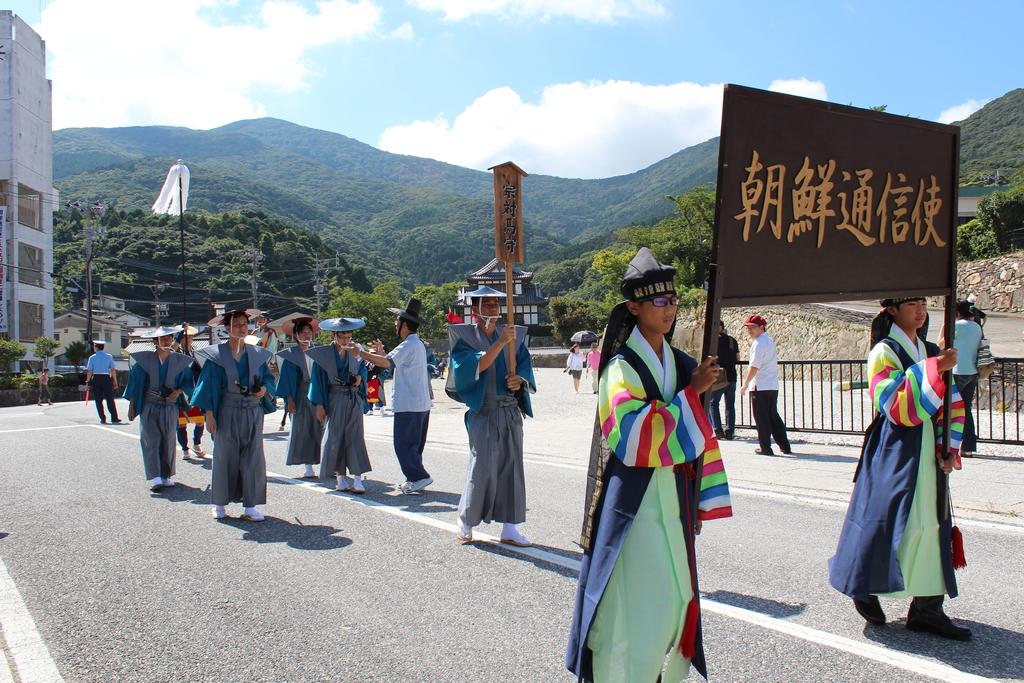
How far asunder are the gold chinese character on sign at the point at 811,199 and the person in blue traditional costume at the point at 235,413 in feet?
17.2

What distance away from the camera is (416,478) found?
8.33m

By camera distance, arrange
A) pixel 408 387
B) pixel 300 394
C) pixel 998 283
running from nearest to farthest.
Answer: pixel 408 387
pixel 300 394
pixel 998 283

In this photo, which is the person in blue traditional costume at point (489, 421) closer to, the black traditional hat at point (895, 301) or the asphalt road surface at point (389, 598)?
the asphalt road surface at point (389, 598)

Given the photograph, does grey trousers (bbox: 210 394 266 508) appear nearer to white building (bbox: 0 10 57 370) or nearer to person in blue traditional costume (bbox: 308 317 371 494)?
person in blue traditional costume (bbox: 308 317 371 494)

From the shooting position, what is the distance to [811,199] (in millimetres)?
3273

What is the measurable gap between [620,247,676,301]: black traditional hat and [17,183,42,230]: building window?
180 ft

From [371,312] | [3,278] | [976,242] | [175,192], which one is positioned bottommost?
[371,312]

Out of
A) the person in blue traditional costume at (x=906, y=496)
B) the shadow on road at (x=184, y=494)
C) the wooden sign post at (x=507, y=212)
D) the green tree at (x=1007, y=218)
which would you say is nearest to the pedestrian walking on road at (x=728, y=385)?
the wooden sign post at (x=507, y=212)

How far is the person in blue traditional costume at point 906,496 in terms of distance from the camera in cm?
382

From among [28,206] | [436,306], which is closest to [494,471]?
[28,206]

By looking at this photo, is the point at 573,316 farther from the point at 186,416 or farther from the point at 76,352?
the point at 186,416

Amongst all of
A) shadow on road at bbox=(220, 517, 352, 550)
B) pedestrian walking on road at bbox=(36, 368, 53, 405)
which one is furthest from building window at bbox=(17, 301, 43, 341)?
shadow on road at bbox=(220, 517, 352, 550)

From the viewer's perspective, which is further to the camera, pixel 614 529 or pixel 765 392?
pixel 765 392

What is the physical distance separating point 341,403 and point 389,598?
411cm
